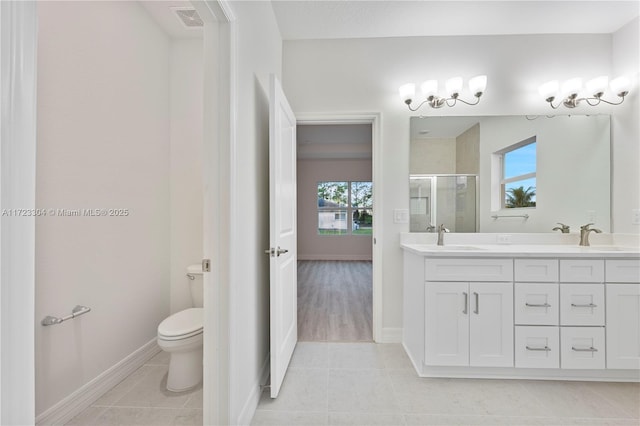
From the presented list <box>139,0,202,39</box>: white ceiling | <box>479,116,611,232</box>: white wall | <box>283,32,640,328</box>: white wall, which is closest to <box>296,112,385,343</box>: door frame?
<box>283,32,640,328</box>: white wall

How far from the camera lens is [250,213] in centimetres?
156

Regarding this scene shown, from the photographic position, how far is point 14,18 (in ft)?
1.59

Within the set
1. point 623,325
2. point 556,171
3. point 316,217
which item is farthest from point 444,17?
point 316,217

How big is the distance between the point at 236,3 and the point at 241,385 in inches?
76.0

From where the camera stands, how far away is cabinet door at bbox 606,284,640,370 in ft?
5.89

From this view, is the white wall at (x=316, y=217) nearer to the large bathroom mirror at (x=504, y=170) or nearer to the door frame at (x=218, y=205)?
the large bathroom mirror at (x=504, y=170)

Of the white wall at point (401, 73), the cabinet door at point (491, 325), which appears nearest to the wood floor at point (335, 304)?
the white wall at point (401, 73)

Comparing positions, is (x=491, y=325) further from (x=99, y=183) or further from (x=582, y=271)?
(x=99, y=183)

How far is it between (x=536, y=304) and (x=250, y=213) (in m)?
1.98

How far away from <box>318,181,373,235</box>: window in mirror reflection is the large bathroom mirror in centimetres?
437

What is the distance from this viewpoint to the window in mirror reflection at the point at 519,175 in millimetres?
2408

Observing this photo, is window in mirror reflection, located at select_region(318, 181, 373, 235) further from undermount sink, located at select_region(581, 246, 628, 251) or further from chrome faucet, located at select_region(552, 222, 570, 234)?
undermount sink, located at select_region(581, 246, 628, 251)

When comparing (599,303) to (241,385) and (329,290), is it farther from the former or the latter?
(329,290)

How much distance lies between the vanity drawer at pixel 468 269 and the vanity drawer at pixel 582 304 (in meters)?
0.40
